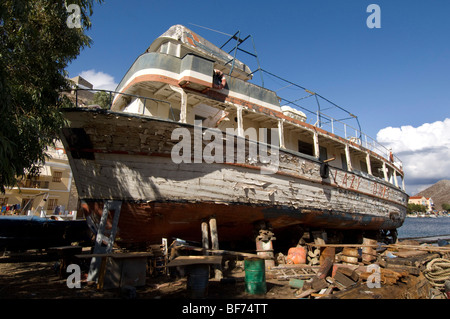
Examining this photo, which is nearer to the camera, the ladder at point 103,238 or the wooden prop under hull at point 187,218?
the ladder at point 103,238

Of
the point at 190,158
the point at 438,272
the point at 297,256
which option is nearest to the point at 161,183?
the point at 190,158

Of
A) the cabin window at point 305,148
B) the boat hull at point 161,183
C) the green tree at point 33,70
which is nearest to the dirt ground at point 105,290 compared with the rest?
the boat hull at point 161,183

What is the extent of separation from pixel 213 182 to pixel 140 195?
6.85ft

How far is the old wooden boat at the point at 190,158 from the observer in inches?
270

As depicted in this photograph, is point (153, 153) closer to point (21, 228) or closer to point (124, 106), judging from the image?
point (124, 106)

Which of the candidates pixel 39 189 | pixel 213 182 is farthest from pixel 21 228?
pixel 39 189

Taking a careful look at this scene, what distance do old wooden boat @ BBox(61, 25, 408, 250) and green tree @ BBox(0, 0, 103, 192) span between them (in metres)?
0.90

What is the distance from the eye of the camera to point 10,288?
5844mm

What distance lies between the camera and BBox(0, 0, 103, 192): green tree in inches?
177

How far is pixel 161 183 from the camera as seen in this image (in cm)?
705

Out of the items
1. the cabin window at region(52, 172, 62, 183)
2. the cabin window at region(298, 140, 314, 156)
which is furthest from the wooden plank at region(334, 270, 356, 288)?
the cabin window at region(52, 172, 62, 183)

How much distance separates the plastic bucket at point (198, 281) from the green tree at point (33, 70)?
3786 mm

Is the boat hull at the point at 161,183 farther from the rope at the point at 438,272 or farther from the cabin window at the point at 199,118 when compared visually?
the rope at the point at 438,272
